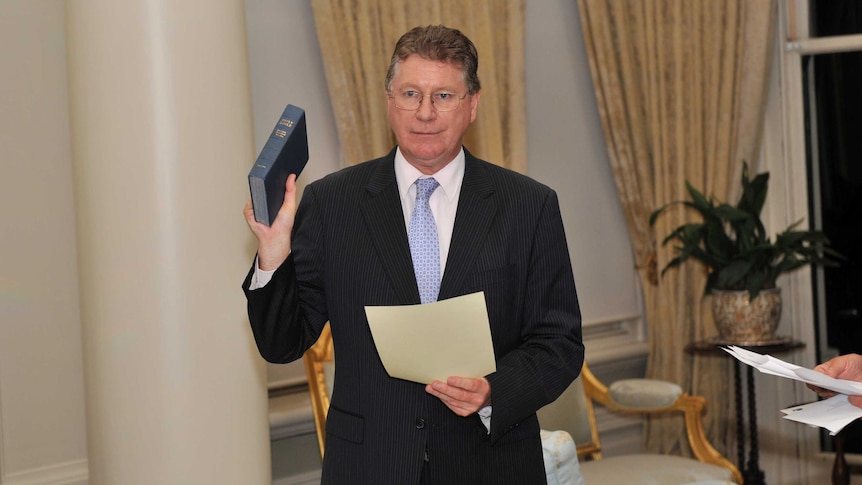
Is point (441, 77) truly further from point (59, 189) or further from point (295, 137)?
point (59, 189)

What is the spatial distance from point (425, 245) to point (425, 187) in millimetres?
141

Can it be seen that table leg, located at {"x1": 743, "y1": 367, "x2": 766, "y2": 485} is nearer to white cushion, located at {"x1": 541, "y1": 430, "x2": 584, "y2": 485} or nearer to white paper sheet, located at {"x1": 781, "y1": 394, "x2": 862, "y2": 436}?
white cushion, located at {"x1": 541, "y1": 430, "x2": 584, "y2": 485}

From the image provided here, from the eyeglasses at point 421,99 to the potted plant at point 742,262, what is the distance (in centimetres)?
326

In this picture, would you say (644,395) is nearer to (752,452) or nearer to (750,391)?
(750,391)

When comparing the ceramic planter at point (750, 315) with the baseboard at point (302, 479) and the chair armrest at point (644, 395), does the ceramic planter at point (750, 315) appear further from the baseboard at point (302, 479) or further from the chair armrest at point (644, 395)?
the baseboard at point (302, 479)

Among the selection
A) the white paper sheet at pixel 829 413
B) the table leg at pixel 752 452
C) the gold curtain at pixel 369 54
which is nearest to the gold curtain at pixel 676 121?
the table leg at pixel 752 452

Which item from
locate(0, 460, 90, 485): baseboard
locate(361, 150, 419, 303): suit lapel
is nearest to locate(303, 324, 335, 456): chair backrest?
locate(0, 460, 90, 485): baseboard

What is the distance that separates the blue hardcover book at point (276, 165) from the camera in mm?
1963

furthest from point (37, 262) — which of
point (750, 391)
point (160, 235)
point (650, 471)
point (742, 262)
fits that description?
point (750, 391)

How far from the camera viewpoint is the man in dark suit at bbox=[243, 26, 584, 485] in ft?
7.02

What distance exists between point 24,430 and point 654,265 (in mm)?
→ 3498

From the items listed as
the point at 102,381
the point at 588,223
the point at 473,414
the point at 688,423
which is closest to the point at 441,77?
the point at 473,414

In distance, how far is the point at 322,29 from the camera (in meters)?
4.39

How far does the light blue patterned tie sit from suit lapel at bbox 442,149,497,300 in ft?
0.14
